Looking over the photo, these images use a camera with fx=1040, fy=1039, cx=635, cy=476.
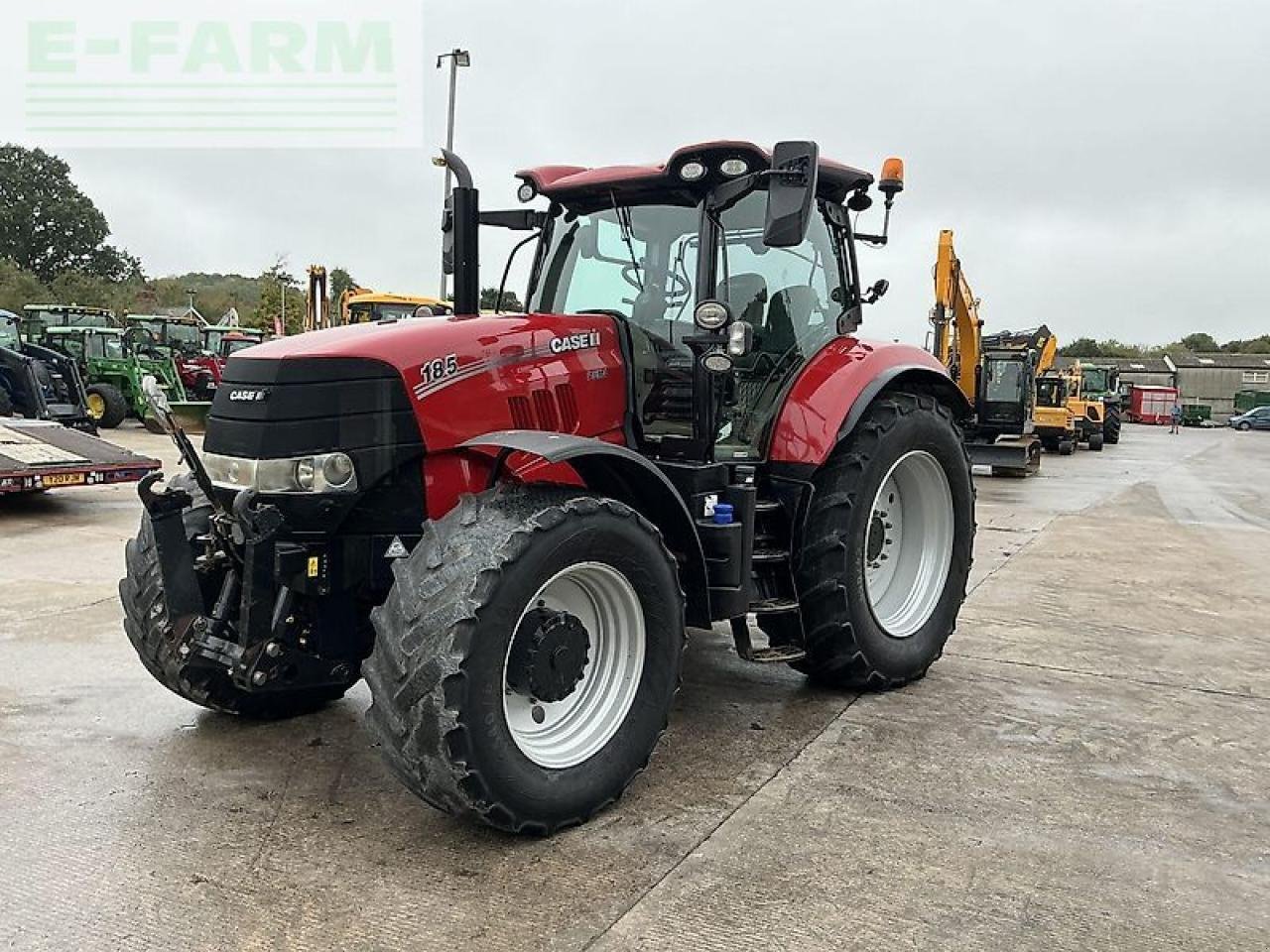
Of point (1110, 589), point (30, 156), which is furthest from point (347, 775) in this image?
point (30, 156)

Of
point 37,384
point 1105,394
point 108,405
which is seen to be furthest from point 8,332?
point 1105,394

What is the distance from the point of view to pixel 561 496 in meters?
3.28

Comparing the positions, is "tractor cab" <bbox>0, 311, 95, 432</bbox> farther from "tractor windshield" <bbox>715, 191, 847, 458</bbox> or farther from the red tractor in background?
"tractor windshield" <bbox>715, 191, 847, 458</bbox>

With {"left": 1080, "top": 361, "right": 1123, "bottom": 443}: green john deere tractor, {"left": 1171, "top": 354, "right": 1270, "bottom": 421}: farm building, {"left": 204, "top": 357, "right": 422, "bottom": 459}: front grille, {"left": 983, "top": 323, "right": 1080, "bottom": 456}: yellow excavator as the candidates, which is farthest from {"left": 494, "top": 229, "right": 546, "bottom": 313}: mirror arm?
{"left": 1171, "top": 354, "right": 1270, "bottom": 421}: farm building

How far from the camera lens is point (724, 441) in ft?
14.0

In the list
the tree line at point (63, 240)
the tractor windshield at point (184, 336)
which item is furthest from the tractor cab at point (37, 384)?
the tree line at point (63, 240)

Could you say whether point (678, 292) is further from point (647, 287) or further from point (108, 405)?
point (108, 405)

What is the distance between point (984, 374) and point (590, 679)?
17213mm

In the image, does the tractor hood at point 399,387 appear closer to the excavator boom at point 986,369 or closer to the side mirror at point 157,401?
the side mirror at point 157,401

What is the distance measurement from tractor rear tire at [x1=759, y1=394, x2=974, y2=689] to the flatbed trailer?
681 cm

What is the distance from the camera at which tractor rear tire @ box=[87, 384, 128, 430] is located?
19312 millimetres

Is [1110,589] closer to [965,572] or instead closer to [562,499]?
[965,572]

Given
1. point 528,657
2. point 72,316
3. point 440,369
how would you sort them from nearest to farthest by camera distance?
point 528,657 < point 440,369 < point 72,316

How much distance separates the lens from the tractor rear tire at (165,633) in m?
3.69
